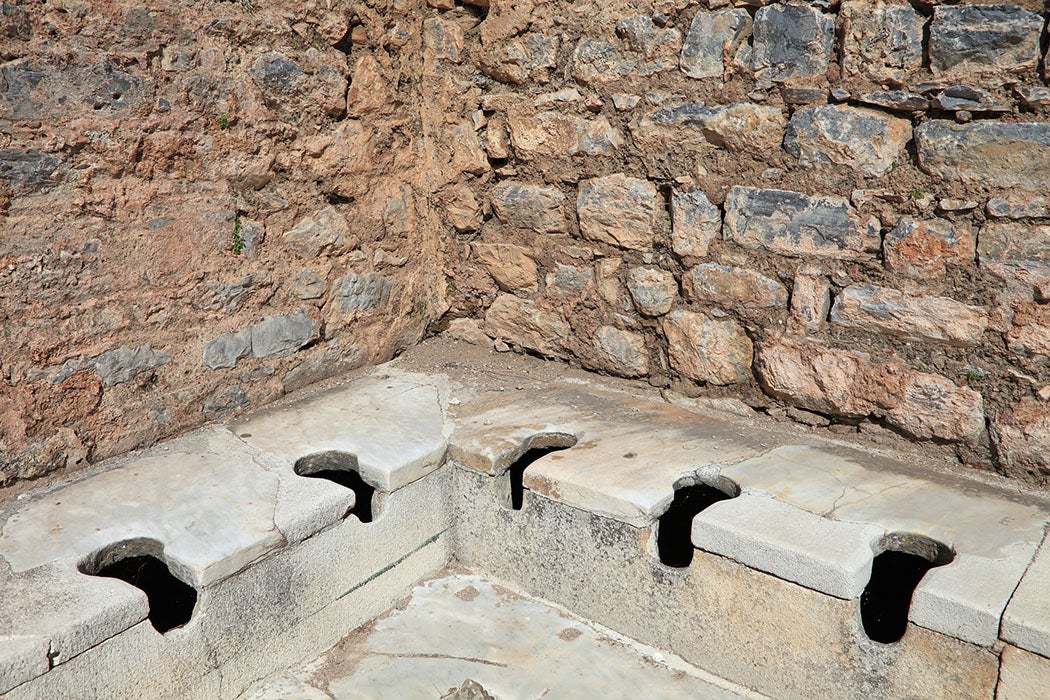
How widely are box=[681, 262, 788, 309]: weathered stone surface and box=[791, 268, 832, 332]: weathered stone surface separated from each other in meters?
0.06

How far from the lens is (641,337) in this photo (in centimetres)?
362

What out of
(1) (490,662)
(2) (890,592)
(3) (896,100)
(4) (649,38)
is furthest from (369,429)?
(3) (896,100)

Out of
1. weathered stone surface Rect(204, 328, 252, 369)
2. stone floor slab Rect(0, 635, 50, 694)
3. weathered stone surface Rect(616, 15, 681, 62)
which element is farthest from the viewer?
weathered stone surface Rect(204, 328, 252, 369)

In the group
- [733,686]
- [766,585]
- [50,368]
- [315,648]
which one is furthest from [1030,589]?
[50,368]

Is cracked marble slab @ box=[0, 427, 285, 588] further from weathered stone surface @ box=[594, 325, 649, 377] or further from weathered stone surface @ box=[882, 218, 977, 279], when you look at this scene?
weathered stone surface @ box=[882, 218, 977, 279]

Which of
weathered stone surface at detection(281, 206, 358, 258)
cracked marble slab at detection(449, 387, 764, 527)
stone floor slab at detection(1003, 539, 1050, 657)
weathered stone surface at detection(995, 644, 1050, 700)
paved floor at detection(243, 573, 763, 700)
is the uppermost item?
weathered stone surface at detection(281, 206, 358, 258)

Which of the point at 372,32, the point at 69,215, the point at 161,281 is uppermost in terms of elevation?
the point at 372,32

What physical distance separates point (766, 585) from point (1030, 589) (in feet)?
2.19

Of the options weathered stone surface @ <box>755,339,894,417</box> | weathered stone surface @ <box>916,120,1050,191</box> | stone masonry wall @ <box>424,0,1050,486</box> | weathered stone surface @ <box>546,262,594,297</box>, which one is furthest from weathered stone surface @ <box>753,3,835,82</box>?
weathered stone surface @ <box>546,262,594,297</box>

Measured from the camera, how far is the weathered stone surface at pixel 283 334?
3.47m

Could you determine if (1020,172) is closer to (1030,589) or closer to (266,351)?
(1030,589)

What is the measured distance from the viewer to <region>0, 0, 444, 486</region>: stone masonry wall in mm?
2773

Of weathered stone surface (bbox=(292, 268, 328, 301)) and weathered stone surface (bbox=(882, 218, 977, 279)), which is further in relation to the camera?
weathered stone surface (bbox=(292, 268, 328, 301))

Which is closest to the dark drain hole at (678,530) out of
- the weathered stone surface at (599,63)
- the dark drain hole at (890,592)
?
the dark drain hole at (890,592)
